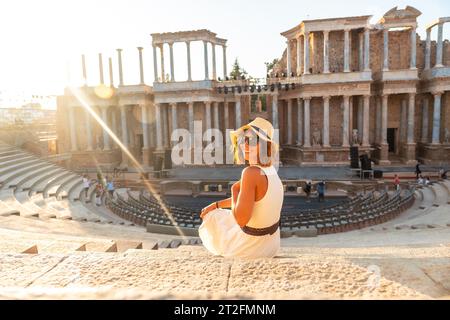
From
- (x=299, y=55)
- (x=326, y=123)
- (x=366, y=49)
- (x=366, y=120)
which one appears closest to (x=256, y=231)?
(x=326, y=123)

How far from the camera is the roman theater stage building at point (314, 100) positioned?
27141 mm

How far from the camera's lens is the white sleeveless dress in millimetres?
3730

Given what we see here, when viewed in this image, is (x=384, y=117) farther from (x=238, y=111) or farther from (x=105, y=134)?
(x=105, y=134)

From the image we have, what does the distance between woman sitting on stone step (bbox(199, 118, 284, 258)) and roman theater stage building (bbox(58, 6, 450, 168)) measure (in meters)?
24.6

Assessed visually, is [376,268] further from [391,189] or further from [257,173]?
[391,189]

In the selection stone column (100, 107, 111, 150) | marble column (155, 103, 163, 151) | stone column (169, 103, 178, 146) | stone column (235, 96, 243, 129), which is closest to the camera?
stone column (235, 96, 243, 129)

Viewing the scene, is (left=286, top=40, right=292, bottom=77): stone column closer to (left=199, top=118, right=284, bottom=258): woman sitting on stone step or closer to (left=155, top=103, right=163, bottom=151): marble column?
(left=155, top=103, right=163, bottom=151): marble column

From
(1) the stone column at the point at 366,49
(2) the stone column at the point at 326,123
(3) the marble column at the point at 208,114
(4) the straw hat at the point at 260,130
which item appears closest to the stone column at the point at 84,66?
(3) the marble column at the point at 208,114

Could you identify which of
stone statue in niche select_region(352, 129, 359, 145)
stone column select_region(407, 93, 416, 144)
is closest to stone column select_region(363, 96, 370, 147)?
stone statue in niche select_region(352, 129, 359, 145)

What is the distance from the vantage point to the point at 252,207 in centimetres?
360

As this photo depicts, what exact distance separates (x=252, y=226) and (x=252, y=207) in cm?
34
